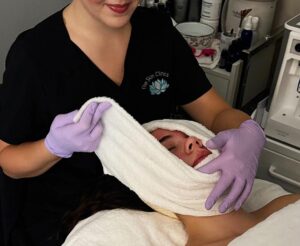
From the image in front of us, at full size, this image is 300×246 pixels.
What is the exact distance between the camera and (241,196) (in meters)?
0.99

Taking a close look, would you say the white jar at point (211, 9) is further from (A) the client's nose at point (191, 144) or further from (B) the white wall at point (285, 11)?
(A) the client's nose at point (191, 144)

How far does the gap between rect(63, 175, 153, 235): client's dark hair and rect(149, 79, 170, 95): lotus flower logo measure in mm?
286

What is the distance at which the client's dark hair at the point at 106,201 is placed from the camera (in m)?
1.09

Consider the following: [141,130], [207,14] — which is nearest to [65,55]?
[141,130]

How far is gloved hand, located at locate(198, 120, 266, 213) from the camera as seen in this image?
37.7 inches

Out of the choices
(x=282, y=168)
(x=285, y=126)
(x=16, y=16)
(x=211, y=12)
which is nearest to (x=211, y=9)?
(x=211, y=12)

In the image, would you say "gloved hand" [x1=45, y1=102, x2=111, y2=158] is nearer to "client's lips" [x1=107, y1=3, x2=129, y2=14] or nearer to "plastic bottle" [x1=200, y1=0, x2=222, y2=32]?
"client's lips" [x1=107, y1=3, x2=129, y2=14]

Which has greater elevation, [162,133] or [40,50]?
[40,50]

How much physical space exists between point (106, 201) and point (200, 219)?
26 centimetres

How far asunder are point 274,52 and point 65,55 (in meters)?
1.21

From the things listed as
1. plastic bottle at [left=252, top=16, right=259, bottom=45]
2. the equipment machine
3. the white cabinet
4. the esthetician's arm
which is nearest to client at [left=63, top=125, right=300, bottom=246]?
the esthetician's arm

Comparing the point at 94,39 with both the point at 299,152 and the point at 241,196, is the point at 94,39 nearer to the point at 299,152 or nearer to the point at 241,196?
the point at 241,196

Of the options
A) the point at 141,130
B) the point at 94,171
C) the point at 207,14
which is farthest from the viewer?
the point at 207,14

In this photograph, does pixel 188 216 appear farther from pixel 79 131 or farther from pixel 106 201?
pixel 79 131
